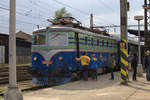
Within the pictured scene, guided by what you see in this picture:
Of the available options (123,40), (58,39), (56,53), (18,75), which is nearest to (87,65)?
(56,53)

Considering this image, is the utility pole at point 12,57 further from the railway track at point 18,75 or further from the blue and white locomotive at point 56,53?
the railway track at point 18,75

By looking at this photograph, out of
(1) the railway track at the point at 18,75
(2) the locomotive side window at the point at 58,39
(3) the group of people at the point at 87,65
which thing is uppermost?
(2) the locomotive side window at the point at 58,39

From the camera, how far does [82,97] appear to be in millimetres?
8617

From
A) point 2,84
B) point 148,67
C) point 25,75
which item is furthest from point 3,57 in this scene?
point 148,67

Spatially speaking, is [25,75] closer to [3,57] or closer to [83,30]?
[83,30]

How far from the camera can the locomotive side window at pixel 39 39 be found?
44.1 ft

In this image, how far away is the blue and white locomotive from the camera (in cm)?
1278

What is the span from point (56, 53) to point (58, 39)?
766 millimetres

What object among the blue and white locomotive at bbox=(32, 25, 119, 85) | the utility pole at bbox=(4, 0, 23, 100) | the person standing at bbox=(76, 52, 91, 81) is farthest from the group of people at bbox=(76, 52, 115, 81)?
the utility pole at bbox=(4, 0, 23, 100)

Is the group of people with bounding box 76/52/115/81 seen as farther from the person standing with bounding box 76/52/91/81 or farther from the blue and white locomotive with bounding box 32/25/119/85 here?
the blue and white locomotive with bounding box 32/25/119/85

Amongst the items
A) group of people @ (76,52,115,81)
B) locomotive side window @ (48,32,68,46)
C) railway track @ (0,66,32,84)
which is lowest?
railway track @ (0,66,32,84)

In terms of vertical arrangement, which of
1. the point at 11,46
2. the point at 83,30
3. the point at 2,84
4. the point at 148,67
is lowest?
the point at 2,84

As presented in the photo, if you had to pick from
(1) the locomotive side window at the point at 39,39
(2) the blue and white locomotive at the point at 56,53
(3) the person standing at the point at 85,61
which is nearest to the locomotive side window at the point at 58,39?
(2) the blue and white locomotive at the point at 56,53

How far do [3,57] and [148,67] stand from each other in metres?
23.4
